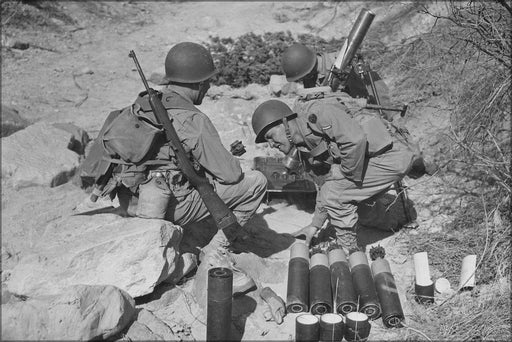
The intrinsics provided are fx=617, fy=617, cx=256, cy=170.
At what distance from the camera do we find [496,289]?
5125mm

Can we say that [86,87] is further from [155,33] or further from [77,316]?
[77,316]

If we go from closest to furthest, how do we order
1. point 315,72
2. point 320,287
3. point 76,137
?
point 320,287 < point 315,72 < point 76,137

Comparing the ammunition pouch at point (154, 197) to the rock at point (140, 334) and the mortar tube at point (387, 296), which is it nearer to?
the rock at point (140, 334)

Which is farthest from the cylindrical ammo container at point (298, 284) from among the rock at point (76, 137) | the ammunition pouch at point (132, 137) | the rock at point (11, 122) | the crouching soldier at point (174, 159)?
the rock at point (11, 122)

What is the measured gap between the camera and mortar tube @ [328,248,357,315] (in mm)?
4930

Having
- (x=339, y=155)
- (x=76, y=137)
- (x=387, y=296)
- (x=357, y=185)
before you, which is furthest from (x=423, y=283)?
(x=76, y=137)

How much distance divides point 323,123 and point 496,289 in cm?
206

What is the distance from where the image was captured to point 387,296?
16.2 ft

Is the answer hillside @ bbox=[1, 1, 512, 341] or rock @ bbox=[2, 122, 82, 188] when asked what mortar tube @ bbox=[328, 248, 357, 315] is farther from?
rock @ bbox=[2, 122, 82, 188]

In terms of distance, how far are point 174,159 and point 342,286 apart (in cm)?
175

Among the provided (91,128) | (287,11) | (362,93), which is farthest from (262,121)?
(287,11)

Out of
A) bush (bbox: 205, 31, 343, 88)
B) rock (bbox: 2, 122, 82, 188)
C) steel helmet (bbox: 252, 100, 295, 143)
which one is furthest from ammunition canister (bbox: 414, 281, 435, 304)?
bush (bbox: 205, 31, 343, 88)

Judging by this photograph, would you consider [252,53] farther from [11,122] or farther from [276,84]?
[11,122]

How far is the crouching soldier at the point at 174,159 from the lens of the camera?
16.7 feet
